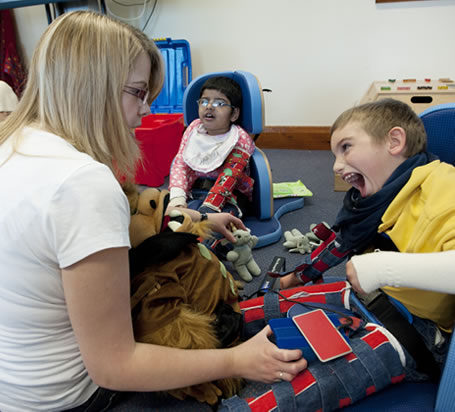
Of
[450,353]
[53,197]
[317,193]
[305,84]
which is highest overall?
[53,197]

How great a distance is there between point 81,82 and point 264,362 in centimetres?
50

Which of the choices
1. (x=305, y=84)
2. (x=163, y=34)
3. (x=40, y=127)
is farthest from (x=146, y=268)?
(x=163, y=34)

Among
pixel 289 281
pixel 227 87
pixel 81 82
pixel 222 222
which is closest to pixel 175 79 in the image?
pixel 227 87

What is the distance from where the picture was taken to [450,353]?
1.75 ft

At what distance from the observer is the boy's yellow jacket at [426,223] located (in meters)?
0.60

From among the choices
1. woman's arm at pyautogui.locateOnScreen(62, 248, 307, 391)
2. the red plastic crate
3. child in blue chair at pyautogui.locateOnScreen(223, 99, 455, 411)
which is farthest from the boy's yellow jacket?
the red plastic crate

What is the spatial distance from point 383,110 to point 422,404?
0.61 m

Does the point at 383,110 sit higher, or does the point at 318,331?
the point at 383,110

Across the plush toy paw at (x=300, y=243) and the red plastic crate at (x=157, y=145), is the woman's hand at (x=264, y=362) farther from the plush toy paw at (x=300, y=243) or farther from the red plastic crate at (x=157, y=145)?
the red plastic crate at (x=157, y=145)

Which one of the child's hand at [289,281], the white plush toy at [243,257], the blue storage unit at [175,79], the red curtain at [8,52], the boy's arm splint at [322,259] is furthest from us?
the red curtain at [8,52]

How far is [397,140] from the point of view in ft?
2.54

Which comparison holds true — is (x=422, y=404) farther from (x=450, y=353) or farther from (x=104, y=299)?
(x=104, y=299)

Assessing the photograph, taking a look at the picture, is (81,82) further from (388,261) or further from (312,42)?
(312,42)

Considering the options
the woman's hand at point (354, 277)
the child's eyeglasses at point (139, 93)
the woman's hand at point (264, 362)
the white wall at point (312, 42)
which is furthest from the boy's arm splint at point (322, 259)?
the white wall at point (312, 42)
